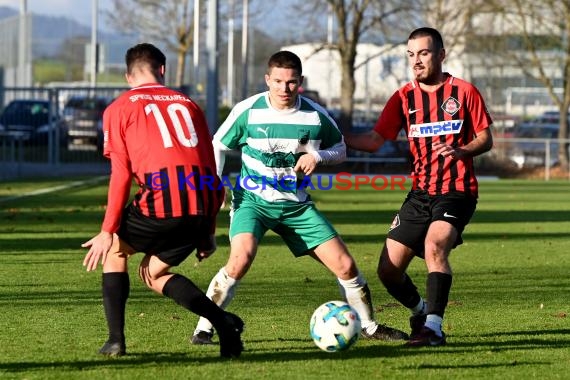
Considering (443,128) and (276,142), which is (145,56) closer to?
(276,142)

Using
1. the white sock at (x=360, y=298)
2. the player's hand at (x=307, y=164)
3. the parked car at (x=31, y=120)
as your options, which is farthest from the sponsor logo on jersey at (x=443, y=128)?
the parked car at (x=31, y=120)

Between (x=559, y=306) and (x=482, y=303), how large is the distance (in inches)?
24.0

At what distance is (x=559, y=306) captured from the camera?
9.98m

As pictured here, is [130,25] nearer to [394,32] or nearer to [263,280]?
[394,32]

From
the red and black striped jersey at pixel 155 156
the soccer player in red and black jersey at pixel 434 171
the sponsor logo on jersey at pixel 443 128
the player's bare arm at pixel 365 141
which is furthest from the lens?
the player's bare arm at pixel 365 141

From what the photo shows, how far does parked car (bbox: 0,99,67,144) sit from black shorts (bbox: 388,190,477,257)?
23.1 m

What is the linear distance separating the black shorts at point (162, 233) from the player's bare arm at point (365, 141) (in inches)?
60.9

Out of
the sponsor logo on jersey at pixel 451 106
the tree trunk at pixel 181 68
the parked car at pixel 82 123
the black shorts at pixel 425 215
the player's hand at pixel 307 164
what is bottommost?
the black shorts at pixel 425 215

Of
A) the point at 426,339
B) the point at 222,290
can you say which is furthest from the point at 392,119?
the point at 222,290

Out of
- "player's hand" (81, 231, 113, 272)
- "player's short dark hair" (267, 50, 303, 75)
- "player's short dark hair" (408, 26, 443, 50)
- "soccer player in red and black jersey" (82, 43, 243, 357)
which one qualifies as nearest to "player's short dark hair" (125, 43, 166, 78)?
"soccer player in red and black jersey" (82, 43, 243, 357)

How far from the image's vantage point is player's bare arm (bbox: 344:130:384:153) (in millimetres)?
8359

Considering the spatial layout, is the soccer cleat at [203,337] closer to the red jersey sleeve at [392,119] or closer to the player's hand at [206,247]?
the player's hand at [206,247]

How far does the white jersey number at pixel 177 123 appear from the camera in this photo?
23.1ft

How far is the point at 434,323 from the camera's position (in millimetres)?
7863
